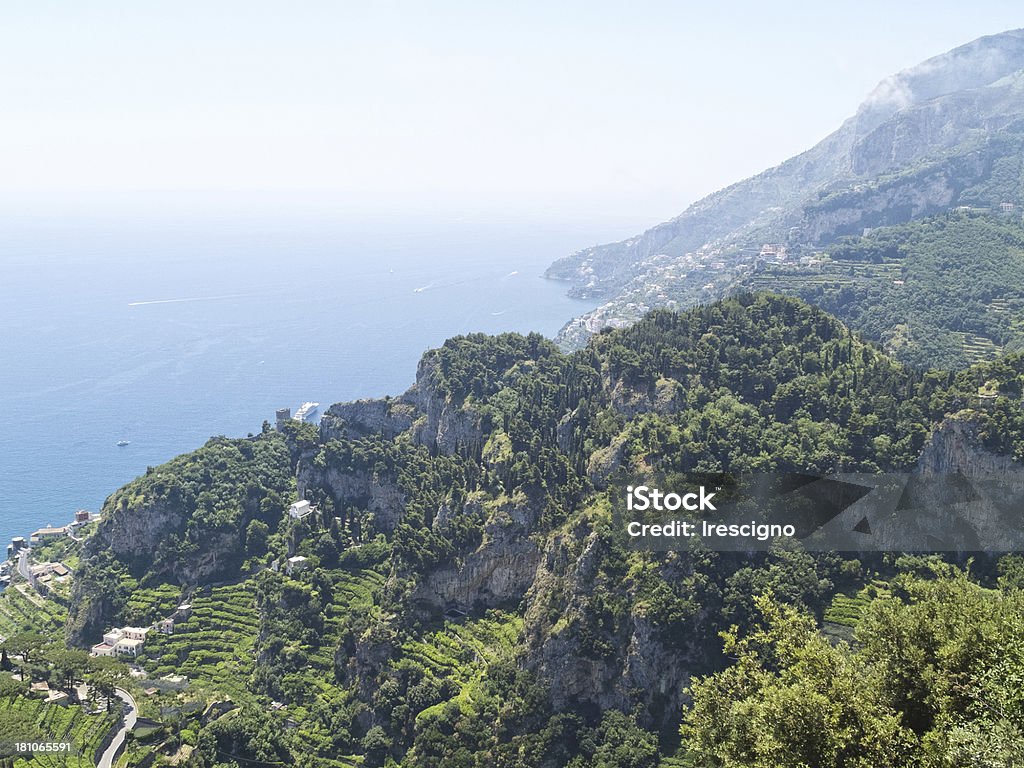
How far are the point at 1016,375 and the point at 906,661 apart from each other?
34608mm

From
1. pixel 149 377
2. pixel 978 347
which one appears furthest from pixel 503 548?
pixel 149 377

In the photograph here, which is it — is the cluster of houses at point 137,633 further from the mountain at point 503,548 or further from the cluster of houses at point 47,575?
the cluster of houses at point 47,575

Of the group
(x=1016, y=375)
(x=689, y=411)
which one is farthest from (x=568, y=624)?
(x=1016, y=375)

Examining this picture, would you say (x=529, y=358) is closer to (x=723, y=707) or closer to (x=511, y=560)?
(x=511, y=560)

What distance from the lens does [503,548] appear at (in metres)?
58.2

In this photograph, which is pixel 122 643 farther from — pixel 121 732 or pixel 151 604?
pixel 121 732

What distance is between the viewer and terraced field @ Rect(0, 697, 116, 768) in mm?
43844

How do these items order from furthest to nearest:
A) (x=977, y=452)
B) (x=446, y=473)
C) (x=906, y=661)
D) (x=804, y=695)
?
1. (x=446, y=473)
2. (x=977, y=452)
3. (x=906, y=661)
4. (x=804, y=695)

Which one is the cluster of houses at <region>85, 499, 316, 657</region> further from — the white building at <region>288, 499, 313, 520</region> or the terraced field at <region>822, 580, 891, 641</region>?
the terraced field at <region>822, 580, 891, 641</region>

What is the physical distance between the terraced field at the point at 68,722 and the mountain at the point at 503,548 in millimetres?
4103

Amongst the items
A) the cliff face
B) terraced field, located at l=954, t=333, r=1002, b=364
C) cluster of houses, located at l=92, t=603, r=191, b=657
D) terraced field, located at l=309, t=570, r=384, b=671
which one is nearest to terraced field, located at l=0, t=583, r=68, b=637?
cluster of houses, located at l=92, t=603, r=191, b=657

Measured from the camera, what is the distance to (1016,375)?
2024 inches

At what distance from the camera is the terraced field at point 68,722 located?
4384 cm

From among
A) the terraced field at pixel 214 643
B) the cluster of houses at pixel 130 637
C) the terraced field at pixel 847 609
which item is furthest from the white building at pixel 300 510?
the terraced field at pixel 847 609
